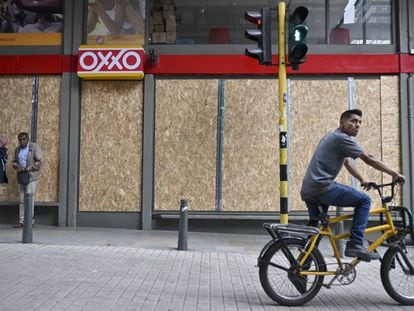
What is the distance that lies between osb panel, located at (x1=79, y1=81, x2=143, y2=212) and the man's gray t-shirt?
5701mm

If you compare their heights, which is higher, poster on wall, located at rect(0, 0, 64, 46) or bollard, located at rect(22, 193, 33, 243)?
poster on wall, located at rect(0, 0, 64, 46)

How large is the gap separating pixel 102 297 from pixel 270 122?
6.08 metres

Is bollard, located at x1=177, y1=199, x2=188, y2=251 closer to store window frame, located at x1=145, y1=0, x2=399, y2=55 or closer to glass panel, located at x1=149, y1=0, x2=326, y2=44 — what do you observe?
store window frame, located at x1=145, y1=0, x2=399, y2=55

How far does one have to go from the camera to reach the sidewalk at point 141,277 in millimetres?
5281

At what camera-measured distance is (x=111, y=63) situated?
34.6 feet

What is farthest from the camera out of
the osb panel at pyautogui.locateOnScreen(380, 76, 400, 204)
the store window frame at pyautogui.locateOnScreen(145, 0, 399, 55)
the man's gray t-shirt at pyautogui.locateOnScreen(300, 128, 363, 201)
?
the store window frame at pyautogui.locateOnScreen(145, 0, 399, 55)

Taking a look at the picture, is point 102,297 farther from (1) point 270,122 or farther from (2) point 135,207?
(1) point 270,122

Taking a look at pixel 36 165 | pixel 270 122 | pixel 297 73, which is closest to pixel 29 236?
pixel 36 165

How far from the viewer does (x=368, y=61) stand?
10.5 meters

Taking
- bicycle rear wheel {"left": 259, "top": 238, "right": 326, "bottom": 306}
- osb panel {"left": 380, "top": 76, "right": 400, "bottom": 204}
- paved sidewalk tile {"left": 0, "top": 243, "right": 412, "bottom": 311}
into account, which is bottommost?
paved sidewalk tile {"left": 0, "top": 243, "right": 412, "bottom": 311}

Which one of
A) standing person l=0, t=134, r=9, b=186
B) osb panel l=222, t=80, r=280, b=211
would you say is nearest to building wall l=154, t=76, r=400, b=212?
osb panel l=222, t=80, r=280, b=211

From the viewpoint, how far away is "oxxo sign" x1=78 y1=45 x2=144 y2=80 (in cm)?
1049

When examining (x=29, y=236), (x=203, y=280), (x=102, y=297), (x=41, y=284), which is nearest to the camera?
(x=102, y=297)

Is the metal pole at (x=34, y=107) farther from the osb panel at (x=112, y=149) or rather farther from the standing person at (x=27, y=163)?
the osb panel at (x=112, y=149)
